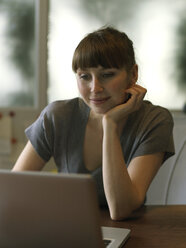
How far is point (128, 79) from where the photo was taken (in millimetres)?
1514

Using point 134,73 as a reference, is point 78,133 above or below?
below

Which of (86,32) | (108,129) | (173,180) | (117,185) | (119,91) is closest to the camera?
(117,185)

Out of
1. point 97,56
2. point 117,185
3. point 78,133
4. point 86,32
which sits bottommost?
point 117,185

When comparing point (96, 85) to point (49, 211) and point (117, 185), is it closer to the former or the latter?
point (117, 185)

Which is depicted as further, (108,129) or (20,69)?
(20,69)

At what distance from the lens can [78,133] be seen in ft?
5.02

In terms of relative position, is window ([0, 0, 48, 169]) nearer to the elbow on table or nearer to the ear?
the ear

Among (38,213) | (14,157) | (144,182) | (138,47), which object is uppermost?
(138,47)

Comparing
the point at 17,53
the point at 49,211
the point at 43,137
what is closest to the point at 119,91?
the point at 43,137

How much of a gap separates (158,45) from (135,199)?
4.18 ft

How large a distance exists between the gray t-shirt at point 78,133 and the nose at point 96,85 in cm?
17

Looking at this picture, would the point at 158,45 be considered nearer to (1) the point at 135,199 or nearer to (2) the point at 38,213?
(1) the point at 135,199

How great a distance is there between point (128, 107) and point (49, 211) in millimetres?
759

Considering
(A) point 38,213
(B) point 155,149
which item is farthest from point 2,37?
(A) point 38,213
